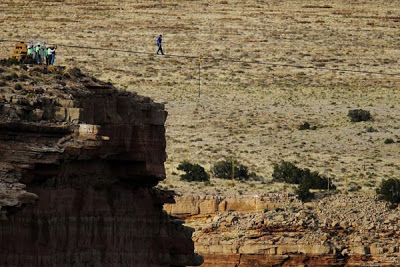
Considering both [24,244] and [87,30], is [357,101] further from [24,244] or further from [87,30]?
[24,244]

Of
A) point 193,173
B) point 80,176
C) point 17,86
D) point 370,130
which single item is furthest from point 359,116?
point 17,86

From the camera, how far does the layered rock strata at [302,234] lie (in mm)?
69375

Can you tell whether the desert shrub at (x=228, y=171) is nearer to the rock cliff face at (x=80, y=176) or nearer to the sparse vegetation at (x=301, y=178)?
the sparse vegetation at (x=301, y=178)

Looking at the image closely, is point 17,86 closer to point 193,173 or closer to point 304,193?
point 304,193

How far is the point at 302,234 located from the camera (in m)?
71.0

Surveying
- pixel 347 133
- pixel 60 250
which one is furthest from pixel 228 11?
pixel 60 250

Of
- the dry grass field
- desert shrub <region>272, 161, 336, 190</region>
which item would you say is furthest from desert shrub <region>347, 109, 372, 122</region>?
desert shrub <region>272, 161, 336, 190</region>

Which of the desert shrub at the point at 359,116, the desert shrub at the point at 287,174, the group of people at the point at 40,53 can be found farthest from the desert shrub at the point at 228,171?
the group of people at the point at 40,53

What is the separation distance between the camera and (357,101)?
Answer: 98.2m

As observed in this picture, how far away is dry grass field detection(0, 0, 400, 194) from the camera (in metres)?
83.2

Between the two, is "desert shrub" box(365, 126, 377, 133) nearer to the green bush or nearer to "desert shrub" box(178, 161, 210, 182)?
the green bush

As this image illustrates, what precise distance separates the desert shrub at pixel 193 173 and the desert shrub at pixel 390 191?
8.47 m

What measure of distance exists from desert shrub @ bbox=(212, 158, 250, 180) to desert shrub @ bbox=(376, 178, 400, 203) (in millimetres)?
6956

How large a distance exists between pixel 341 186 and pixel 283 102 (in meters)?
21.6
